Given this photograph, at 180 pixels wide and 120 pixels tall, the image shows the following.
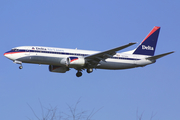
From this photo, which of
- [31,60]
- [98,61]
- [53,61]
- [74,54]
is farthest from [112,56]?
[31,60]

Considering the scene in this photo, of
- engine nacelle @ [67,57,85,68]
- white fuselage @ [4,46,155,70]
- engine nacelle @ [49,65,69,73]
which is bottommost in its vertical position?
engine nacelle @ [49,65,69,73]

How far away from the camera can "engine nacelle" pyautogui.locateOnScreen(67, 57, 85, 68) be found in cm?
4801

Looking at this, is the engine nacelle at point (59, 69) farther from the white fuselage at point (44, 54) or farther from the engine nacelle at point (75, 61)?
the engine nacelle at point (75, 61)

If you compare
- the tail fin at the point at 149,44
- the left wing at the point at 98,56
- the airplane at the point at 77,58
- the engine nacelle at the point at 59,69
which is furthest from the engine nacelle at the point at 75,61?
the tail fin at the point at 149,44

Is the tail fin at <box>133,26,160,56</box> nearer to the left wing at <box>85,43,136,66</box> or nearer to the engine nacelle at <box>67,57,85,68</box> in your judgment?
the left wing at <box>85,43,136,66</box>

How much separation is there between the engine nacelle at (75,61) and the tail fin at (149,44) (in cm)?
1322

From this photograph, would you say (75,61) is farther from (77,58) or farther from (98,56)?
(98,56)

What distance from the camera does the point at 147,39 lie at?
6050 cm

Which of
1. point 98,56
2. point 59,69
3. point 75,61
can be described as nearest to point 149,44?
point 98,56

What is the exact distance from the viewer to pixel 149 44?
6003 centimetres

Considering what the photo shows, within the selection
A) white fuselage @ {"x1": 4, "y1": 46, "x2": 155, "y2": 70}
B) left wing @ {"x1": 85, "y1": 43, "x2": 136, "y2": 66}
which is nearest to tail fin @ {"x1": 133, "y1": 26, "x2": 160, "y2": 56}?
white fuselage @ {"x1": 4, "y1": 46, "x2": 155, "y2": 70}

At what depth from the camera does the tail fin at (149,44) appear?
5833 centimetres

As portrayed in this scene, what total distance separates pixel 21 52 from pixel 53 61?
210 inches

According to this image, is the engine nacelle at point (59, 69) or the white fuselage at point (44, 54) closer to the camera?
the white fuselage at point (44, 54)
